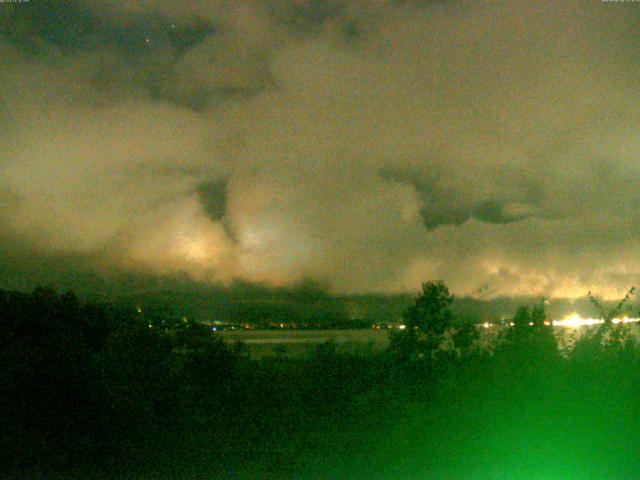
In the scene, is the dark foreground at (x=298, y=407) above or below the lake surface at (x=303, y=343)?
below

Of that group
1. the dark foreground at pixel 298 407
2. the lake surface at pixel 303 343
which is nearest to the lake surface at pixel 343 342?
the lake surface at pixel 303 343

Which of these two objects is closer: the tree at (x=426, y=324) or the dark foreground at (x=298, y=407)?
the dark foreground at (x=298, y=407)

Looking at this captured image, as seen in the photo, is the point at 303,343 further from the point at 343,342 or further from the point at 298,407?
the point at 298,407

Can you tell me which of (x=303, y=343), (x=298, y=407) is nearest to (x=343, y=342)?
(x=303, y=343)

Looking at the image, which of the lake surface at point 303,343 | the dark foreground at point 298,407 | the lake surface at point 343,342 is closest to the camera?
the dark foreground at point 298,407

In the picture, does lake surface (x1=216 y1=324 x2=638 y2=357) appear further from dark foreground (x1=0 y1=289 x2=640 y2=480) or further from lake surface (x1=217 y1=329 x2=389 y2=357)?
dark foreground (x1=0 y1=289 x2=640 y2=480)

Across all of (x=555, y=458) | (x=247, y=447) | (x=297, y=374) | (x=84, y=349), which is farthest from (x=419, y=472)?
(x=84, y=349)

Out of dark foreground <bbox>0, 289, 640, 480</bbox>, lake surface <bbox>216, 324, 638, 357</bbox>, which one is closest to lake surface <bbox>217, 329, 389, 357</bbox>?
lake surface <bbox>216, 324, 638, 357</bbox>

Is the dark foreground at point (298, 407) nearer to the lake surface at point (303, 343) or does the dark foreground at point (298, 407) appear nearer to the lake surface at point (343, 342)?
the lake surface at point (343, 342)

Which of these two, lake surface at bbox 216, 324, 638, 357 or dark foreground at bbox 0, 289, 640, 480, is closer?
dark foreground at bbox 0, 289, 640, 480
